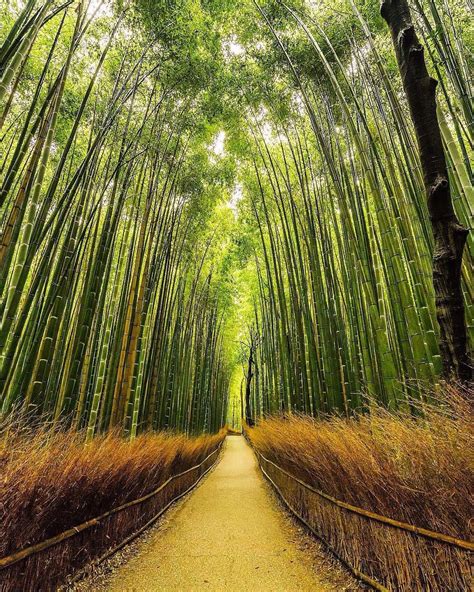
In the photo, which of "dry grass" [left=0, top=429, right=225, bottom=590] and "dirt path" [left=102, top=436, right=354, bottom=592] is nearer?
"dry grass" [left=0, top=429, right=225, bottom=590]

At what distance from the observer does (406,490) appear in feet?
3.72

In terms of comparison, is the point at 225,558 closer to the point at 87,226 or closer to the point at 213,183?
the point at 87,226

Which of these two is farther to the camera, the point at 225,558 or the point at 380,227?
the point at 380,227

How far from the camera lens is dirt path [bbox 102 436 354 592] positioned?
160 cm

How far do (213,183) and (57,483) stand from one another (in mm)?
4795

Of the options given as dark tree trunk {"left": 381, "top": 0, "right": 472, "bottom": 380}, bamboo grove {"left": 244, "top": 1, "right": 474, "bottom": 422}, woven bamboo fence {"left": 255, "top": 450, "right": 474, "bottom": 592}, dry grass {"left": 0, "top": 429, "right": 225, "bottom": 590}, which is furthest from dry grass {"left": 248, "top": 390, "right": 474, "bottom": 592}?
dry grass {"left": 0, "top": 429, "right": 225, "bottom": 590}

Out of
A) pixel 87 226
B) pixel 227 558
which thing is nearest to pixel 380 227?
pixel 87 226

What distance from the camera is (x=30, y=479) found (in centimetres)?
110

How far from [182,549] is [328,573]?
0.97 m

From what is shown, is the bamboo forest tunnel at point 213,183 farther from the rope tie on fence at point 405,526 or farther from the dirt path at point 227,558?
the dirt path at point 227,558

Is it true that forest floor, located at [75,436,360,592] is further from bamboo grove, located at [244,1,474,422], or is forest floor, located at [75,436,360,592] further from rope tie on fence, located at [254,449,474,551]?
bamboo grove, located at [244,1,474,422]

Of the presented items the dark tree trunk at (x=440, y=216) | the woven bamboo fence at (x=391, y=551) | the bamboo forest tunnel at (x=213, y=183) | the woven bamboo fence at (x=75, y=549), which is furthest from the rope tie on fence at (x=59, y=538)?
the dark tree trunk at (x=440, y=216)

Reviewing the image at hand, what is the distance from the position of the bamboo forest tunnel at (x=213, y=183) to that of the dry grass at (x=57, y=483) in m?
0.38

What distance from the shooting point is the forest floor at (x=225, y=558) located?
1591 millimetres
